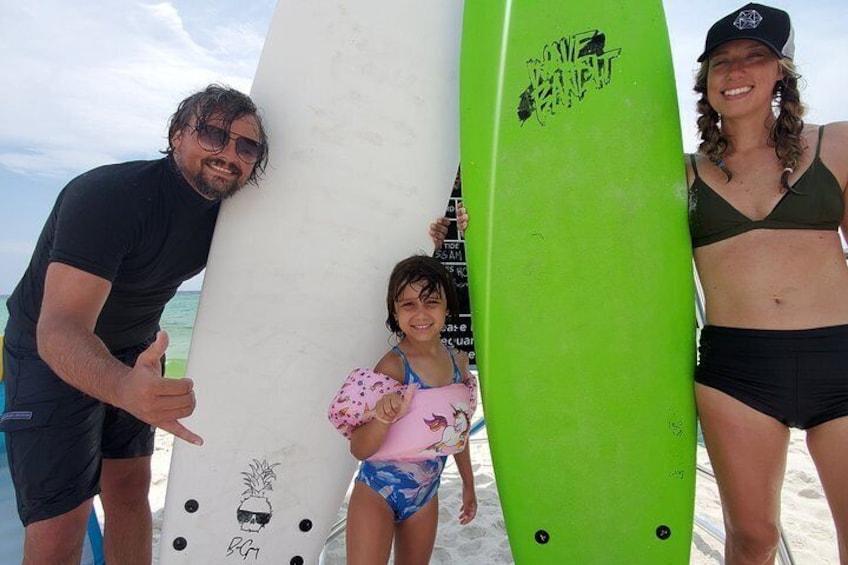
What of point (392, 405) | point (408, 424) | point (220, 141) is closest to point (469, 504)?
point (408, 424)

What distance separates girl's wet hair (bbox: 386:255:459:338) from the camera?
166 centimetres

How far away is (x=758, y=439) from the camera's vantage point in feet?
4.69

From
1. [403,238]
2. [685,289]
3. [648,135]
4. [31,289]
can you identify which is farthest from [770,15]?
[31,289]

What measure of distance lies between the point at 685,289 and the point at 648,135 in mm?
530

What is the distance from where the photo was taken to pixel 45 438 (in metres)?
1.60

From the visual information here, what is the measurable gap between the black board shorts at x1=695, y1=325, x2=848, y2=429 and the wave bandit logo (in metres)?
0.93

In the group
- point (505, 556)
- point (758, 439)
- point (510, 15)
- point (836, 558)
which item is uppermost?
point (510, 15)

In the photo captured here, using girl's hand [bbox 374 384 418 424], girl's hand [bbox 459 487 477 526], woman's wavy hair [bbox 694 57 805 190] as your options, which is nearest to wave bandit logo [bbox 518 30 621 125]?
woman's wavy hair [bbox 694 57 805 190]

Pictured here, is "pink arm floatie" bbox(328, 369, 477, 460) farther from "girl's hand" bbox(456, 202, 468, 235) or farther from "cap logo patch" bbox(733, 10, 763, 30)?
"cap logo patch" bbox(733, 10, 763, 30)

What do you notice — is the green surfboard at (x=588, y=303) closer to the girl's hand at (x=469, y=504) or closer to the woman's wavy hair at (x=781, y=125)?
the girl's hand at (x=469, y=504)

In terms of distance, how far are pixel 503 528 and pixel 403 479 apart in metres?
1.37

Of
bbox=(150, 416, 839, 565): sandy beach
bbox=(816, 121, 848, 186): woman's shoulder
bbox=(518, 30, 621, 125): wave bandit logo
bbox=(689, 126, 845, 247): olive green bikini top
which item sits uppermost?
bbox=(518, 30, 621, 125): wave bandit logo

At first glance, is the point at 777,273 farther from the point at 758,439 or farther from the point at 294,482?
the point at 294,482

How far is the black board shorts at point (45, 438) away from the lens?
1576mm
